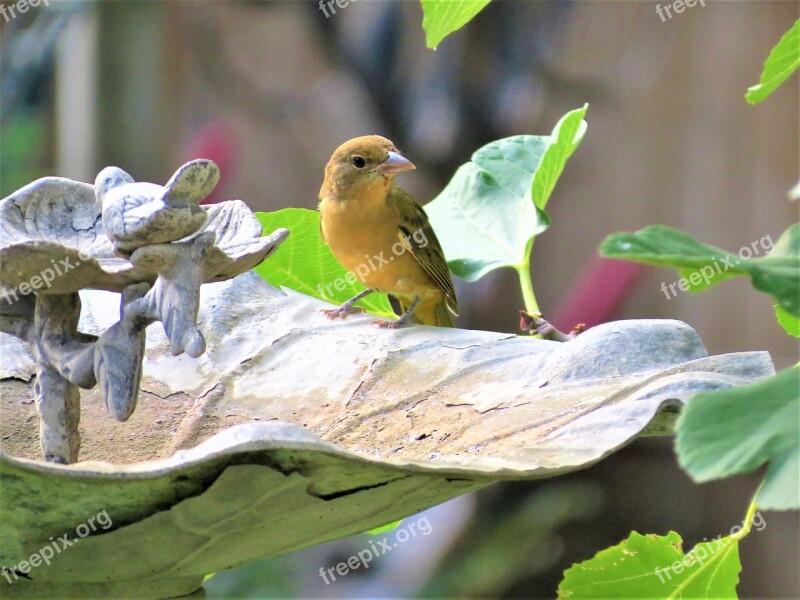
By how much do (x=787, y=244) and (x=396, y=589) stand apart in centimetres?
366

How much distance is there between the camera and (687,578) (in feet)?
3.53

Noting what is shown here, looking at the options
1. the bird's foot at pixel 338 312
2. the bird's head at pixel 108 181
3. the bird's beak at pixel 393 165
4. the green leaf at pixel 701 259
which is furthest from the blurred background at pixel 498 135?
the green leaf at pixel 701 259

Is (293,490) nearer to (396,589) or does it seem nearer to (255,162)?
(396,589)

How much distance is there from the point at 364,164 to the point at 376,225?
0.16 metres

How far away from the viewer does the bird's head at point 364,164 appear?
2484mm

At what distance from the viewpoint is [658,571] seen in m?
1.11

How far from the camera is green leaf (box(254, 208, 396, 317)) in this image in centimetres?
171

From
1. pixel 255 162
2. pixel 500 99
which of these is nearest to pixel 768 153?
pixel 500 99

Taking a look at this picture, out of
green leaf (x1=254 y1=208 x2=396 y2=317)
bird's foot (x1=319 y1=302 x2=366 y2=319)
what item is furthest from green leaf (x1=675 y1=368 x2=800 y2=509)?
green leaf (x1=254 y1=208 x2=396 y2=317)

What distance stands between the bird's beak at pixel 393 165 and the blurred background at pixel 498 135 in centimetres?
132

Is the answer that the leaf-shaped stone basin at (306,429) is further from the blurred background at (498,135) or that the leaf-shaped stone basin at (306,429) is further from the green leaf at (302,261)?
the blurred background at (498,135)

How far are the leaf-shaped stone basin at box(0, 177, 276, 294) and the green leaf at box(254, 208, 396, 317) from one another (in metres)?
0.43

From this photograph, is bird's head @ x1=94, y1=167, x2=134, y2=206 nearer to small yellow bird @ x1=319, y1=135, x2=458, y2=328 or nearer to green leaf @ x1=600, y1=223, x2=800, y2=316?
green leaf @ x1=600, y1=223, x2=800, y2=316

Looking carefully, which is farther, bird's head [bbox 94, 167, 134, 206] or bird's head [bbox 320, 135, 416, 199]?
bird's head [bbox 320, 135, 416, 199]
